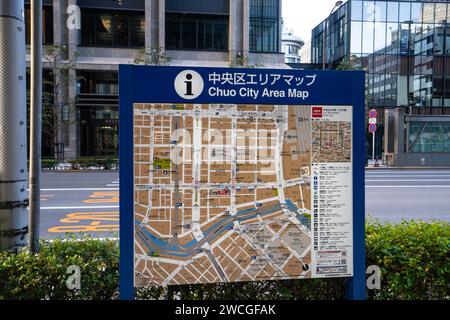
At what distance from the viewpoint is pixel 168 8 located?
31438 millimetres

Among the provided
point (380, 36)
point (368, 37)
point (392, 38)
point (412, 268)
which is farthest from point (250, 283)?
point (392, 38)

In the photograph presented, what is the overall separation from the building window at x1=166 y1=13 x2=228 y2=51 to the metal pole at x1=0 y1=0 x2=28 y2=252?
96.9 feet

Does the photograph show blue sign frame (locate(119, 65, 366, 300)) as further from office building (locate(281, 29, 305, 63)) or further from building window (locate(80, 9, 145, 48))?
office building (locate(281, 29, 305, 63))

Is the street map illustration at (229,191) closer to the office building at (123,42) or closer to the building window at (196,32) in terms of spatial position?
the office building at (123,42)

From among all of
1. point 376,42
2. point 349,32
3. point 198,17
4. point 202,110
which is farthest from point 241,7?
point 202,110

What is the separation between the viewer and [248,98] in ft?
10.0

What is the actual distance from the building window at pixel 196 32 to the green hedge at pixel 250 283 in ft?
99.9

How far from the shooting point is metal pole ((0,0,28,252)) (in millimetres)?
3379

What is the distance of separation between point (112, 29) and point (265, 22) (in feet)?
44.9

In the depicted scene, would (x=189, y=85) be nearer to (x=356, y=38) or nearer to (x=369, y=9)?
(x=356, y=38)

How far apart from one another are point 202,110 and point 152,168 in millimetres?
628

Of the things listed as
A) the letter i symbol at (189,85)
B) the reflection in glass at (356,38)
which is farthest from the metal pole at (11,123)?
the reflection in glass at (356,38)

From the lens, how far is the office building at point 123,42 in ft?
95.4
